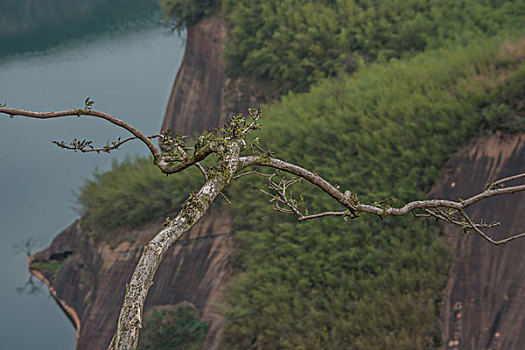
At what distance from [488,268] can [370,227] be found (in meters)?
1.37

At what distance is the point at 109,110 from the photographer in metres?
11.9

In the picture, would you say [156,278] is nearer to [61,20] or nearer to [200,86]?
[200,86]

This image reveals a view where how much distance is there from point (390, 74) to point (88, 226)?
5321 mm

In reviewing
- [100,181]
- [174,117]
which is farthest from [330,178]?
[174,117]

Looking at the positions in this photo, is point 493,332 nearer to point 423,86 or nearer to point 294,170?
point 423,86

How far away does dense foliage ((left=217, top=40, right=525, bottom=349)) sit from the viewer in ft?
19.3

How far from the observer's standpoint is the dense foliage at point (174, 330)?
6.96 meters

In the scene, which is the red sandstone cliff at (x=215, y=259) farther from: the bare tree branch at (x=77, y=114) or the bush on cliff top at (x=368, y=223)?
the bare tree branch at (x=77, y=114)

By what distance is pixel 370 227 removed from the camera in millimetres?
6402

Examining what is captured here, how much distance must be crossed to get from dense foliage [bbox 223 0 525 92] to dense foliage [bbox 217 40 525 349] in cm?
175

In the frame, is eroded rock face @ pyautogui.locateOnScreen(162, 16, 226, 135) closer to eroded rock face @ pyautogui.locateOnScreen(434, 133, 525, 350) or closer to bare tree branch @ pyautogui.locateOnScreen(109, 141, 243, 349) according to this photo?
eroded rock face @ pyautogui.locateOnScreen(434, 133, 525, 350)

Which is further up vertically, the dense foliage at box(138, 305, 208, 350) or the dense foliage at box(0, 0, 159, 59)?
the dense foliage at box(0, 0, 159, 59)

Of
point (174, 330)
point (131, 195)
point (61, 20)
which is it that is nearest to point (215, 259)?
point (174, 330)

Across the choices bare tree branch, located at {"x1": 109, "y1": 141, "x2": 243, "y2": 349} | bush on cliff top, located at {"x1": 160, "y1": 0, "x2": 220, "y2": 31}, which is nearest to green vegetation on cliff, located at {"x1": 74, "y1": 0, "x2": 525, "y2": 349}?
bare tree branch, located at {"x1": 109, "y1": 141, "x2": 243, "y2": 349}
